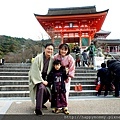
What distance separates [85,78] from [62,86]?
4002mm

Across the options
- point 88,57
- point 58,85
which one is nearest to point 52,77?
point 58,85

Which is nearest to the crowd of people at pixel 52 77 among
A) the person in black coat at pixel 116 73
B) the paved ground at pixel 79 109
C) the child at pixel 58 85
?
the child at pixel 58 85

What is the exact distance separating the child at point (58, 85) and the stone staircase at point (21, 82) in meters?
2.23

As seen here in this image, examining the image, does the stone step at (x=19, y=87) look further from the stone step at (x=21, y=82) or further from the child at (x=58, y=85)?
the child at (x=58, y=85)

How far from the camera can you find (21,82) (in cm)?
771

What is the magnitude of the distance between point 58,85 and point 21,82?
356 centimetres

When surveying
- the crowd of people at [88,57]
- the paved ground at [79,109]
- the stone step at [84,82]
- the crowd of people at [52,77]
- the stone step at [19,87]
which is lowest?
the paved ground at [79,109]

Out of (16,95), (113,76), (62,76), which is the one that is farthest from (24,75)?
(62,76)

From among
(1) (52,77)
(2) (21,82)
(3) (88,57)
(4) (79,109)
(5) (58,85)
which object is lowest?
(4) (79,109)

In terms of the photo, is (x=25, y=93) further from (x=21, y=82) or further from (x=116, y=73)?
(x=116, y=73)

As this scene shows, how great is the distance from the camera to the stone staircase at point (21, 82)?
668 cm

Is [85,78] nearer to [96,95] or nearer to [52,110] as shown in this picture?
[96,95]

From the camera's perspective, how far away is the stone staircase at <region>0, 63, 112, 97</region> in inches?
263

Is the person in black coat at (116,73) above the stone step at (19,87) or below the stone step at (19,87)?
above
